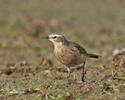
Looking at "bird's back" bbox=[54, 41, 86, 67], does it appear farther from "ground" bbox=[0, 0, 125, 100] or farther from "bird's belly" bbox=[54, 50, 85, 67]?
"ground" bbox=[0, 0, 125, 100]

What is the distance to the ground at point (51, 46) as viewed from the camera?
5.08 meters

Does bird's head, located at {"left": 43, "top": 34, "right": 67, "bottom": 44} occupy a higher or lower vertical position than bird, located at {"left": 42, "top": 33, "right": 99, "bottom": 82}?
higher

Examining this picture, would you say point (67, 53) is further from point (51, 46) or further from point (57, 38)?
point (51, 46)

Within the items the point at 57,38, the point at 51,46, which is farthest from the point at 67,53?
the point at 51,46

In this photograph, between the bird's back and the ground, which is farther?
the bird's back

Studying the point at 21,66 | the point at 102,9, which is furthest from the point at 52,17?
the point at 21,66

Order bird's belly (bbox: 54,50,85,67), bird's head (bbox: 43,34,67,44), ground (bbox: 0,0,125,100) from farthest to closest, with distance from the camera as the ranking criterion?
bird's head (bbox: 43,34,67,44) < bird's belly (bbox: 54,50,85,67) < ground (bbox: 0,0,125,100)

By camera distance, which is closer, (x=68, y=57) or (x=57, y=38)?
(x=68, y=57)

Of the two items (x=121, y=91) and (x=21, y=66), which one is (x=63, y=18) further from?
(x=121, y=91)

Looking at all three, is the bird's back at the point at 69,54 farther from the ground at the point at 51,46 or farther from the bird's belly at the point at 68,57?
the ground at the point at 51,46

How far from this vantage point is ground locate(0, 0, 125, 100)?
16.7ft

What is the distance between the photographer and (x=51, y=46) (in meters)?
7.03

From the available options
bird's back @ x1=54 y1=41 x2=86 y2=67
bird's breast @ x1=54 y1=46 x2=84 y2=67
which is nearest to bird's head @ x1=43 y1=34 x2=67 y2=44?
bird's back @ x1=54 y1=41 x2=86 y2=67

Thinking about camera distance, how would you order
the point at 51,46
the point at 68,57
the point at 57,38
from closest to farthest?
the point at 68,57, the point at 57,38, the point at 51,46
